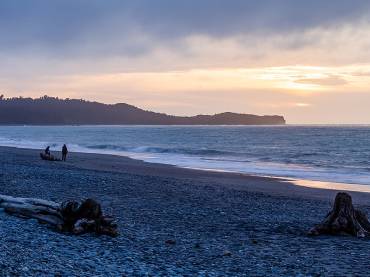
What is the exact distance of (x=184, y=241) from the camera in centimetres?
1173

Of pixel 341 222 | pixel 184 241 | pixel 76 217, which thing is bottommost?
pixel 184 241

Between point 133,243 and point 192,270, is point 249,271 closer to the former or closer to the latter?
point 192,270

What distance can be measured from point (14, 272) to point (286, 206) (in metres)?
12.6

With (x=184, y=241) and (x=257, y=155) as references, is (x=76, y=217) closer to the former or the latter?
(x=184, y=241)

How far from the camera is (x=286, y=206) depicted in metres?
18.7

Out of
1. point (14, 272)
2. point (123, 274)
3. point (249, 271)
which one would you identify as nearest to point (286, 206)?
point (249, 271)

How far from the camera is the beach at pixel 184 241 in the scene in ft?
29.8

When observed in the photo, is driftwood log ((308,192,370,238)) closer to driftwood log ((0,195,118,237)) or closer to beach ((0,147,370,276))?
beach ((0,147,370,276))

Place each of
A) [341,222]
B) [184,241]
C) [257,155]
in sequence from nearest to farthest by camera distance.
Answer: [184,241] → [341,222] → [257,155]

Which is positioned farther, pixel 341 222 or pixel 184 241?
pixel 341 222

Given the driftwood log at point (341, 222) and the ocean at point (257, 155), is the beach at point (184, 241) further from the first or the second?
the ocean at point (257, 155)

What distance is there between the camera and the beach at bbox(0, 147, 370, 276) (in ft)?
29.8

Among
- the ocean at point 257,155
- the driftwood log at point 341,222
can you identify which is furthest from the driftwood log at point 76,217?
the ocean at point 257,155

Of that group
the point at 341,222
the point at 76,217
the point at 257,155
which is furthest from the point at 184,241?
the point at 257,155
